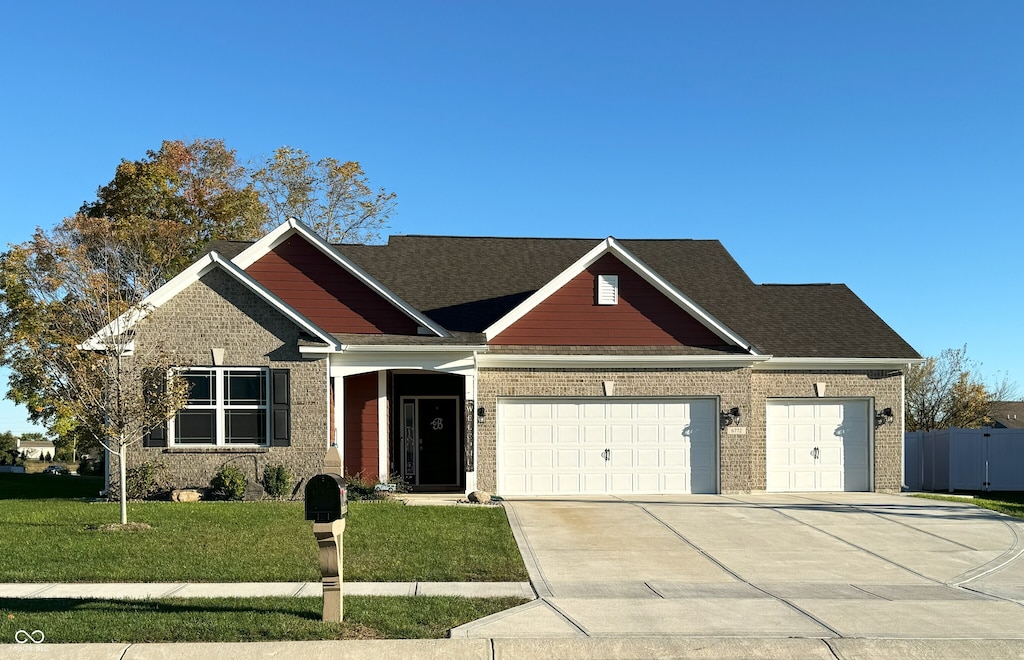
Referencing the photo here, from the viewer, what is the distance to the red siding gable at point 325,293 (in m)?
20.9

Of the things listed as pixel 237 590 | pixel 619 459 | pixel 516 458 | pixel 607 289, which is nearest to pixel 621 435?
pixel 619 459

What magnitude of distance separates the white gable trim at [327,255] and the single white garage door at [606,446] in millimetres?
2756

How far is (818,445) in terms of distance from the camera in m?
23.1

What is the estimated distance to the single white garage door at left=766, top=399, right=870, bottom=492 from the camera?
75.3 feet

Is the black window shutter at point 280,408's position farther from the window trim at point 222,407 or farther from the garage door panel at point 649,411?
the garage door panel at point 649,411

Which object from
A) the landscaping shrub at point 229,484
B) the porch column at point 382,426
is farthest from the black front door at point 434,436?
the landscaping shrub at point 229,484

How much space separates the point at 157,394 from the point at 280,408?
3.36 metres

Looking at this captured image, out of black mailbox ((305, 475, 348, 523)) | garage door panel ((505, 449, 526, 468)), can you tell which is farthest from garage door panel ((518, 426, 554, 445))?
black mailbox ((305, 475, 348, 523))

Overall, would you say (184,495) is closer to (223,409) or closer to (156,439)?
(156,439)

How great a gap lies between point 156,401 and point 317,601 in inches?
305

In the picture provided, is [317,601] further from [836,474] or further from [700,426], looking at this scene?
[836,474]

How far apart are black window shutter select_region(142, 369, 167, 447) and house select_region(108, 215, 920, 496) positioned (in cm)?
7

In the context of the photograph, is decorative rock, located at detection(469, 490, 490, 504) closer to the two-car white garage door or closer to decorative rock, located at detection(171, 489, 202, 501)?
Result: the two-car white garage door

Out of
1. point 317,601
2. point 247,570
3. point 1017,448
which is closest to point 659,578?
point 317,601
